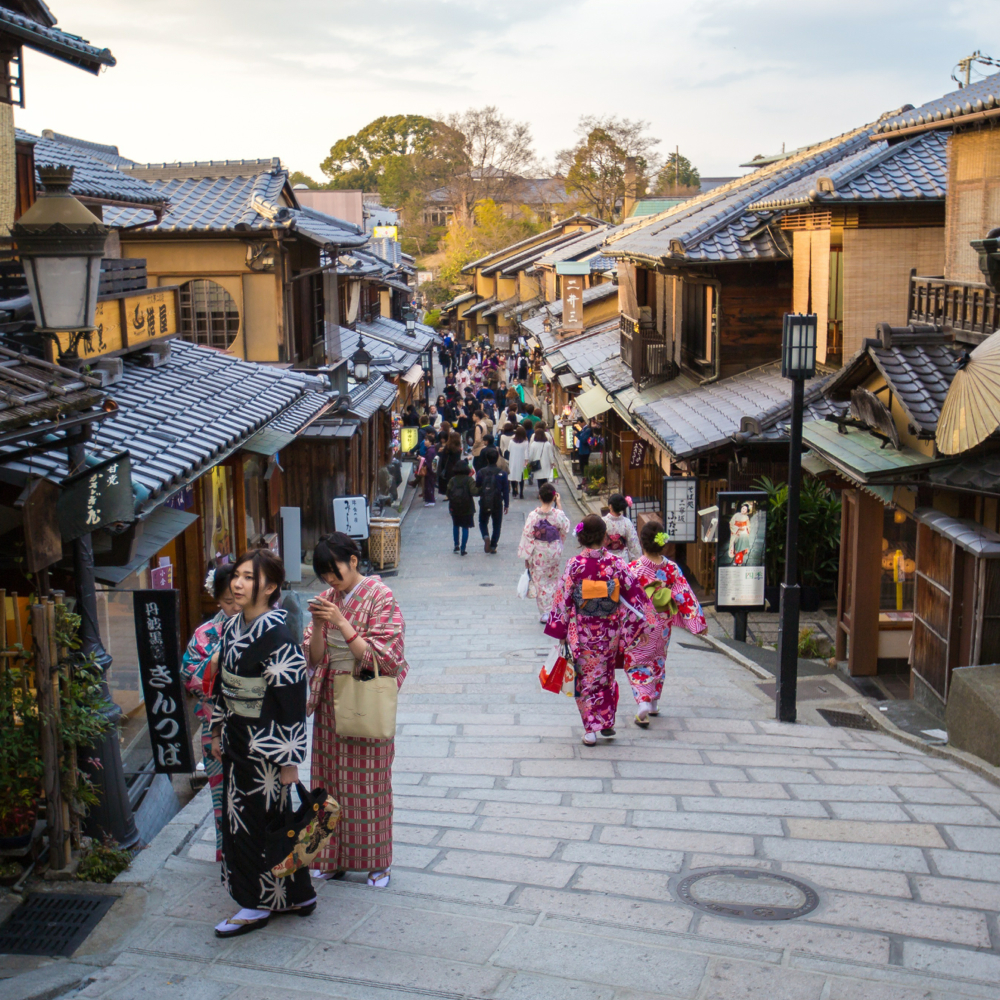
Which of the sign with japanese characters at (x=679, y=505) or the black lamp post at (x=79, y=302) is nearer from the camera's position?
the black lamp post at (x=79, y=302)

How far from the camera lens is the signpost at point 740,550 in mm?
12211

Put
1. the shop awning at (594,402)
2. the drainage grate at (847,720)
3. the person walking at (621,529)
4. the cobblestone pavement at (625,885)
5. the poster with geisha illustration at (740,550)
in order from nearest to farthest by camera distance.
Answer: the cobblestone pavement at (625,885) < the drainage grate at (847,720) < the person walking at (621,529) < the poster with geisha illustration at (740,550) < the shop awning at (594,402)

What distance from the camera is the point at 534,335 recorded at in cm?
3931

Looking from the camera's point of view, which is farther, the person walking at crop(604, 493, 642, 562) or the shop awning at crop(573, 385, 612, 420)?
the shop awning at crop(573, 385, 612, 420)

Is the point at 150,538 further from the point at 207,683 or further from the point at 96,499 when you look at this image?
the point at 207,683

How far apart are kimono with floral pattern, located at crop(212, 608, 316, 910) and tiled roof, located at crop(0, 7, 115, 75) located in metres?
5.94

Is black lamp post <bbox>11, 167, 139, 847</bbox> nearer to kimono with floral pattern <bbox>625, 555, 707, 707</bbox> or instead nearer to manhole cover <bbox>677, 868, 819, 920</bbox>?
manhole cover <bbox>677, 868, 819, 920</bbox>

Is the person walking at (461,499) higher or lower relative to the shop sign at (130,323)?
lower

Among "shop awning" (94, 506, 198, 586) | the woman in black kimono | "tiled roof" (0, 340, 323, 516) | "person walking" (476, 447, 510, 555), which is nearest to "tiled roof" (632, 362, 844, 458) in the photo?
"person walking" (476, 447, 510, 555)

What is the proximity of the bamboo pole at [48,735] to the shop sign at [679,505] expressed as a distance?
10.2 m

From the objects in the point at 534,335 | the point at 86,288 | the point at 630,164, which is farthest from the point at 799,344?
the point at 630,164

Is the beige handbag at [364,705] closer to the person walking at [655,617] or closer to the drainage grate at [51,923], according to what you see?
the drainage grate at [51,923]

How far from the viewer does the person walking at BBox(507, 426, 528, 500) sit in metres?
22.9

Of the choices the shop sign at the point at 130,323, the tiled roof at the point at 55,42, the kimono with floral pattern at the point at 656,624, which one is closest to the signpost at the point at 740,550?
the kimono with floral pattern at the point at 656,624
